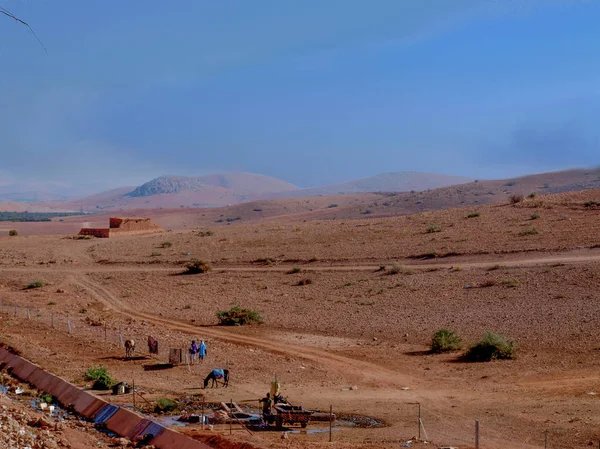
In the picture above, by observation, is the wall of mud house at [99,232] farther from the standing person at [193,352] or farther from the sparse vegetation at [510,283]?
the standing person at [193,352]

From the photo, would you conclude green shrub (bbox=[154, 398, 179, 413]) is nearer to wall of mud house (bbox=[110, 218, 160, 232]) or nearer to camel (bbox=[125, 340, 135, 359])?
camel (bbox=[125, 340, 135, 359])

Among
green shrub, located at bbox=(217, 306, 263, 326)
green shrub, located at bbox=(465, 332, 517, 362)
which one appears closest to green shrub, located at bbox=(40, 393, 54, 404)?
green shrub, located at bbox=(217, 306, 263, 326)

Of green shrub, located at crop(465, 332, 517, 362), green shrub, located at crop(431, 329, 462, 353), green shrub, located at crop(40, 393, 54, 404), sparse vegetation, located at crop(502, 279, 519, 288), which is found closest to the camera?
green shrub, located at crop(40, 393, 54, 404)

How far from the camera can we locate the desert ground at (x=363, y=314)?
66.0 ft

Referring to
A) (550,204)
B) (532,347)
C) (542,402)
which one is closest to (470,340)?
(532,347)

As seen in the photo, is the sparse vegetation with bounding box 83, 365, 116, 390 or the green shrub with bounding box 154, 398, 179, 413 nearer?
the green shrub with bounding box 154, 398, 179, 413

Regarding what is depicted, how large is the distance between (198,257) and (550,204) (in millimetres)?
29455

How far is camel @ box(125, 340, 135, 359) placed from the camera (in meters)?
27.0

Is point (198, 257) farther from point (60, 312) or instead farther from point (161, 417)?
point (161, 417)

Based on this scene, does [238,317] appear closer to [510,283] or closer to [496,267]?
[510,283]

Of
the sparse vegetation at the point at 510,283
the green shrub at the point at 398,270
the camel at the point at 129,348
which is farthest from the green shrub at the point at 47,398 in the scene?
the green shrub at the point at 398,270

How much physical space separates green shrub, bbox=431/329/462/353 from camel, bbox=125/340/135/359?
11.3 meters

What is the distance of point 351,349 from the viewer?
29.5m

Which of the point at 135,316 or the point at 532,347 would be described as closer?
the point at 532,347
